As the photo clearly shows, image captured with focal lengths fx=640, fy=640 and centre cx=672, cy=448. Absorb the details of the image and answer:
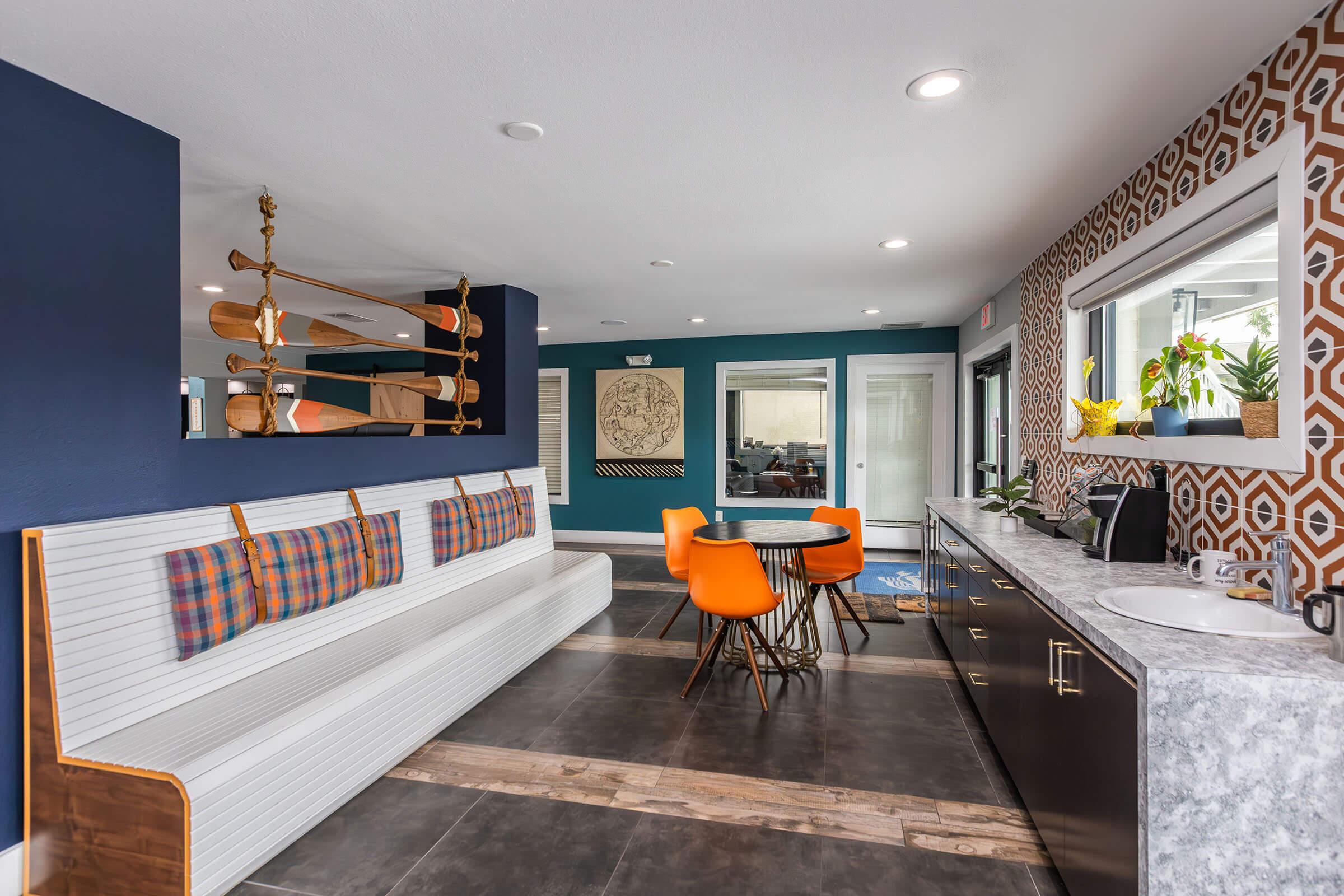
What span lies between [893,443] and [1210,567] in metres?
5.33

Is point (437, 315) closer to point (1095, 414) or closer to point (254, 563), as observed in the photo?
point (254, 563)

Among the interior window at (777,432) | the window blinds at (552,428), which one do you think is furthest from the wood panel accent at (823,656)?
the window blinds at (552,428)

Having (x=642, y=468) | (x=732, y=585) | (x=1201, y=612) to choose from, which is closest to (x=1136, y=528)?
(x=1201, y=612)

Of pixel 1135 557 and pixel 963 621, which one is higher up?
pixel 1135 557

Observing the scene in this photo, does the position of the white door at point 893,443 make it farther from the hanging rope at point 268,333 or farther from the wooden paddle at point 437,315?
the hanging rope at point 268,333

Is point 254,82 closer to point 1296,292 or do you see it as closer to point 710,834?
point 710,834

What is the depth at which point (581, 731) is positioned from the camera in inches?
114

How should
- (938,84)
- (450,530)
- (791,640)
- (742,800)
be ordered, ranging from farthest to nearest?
(791,640), (450,530), (742,800), (938,84)

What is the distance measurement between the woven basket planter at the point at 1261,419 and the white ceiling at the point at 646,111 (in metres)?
1.03

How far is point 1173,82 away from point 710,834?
9.39 ft

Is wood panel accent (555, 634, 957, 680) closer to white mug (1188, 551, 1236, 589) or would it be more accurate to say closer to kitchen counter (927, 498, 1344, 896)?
white mug (1188, 551, 1236, 589)

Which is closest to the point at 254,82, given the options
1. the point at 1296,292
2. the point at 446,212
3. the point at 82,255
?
the point at 82,255

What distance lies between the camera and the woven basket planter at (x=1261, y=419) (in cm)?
188

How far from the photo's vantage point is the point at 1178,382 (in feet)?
7.99
